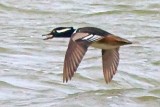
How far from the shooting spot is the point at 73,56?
818cm

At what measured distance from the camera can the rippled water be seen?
9258 mm

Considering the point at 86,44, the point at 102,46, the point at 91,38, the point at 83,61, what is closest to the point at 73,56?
the point at 86,44

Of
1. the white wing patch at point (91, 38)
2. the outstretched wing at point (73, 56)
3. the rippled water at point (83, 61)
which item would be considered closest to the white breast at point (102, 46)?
the white wing patch at point (91, 38)

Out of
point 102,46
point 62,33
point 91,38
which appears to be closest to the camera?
point 91,38

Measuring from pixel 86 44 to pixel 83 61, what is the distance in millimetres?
3067

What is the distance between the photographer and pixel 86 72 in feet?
35.0

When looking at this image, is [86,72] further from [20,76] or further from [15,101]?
[15,101]

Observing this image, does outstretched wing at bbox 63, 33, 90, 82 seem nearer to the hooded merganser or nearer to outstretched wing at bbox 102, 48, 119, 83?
the hooded merganser

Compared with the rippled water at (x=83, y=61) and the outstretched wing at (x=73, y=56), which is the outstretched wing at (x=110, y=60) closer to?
the rippled water at (x=83, y=61)

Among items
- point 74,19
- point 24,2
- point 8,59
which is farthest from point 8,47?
point 24,2

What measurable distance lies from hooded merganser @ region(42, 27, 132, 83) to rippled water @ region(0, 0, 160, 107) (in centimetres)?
33

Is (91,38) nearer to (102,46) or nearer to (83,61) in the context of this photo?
(102,46)

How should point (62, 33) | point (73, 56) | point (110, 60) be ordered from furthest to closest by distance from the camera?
point (110, 60), point (62, 33), point (73, 56)

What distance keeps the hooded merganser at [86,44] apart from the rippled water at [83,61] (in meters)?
Result: 0.33
